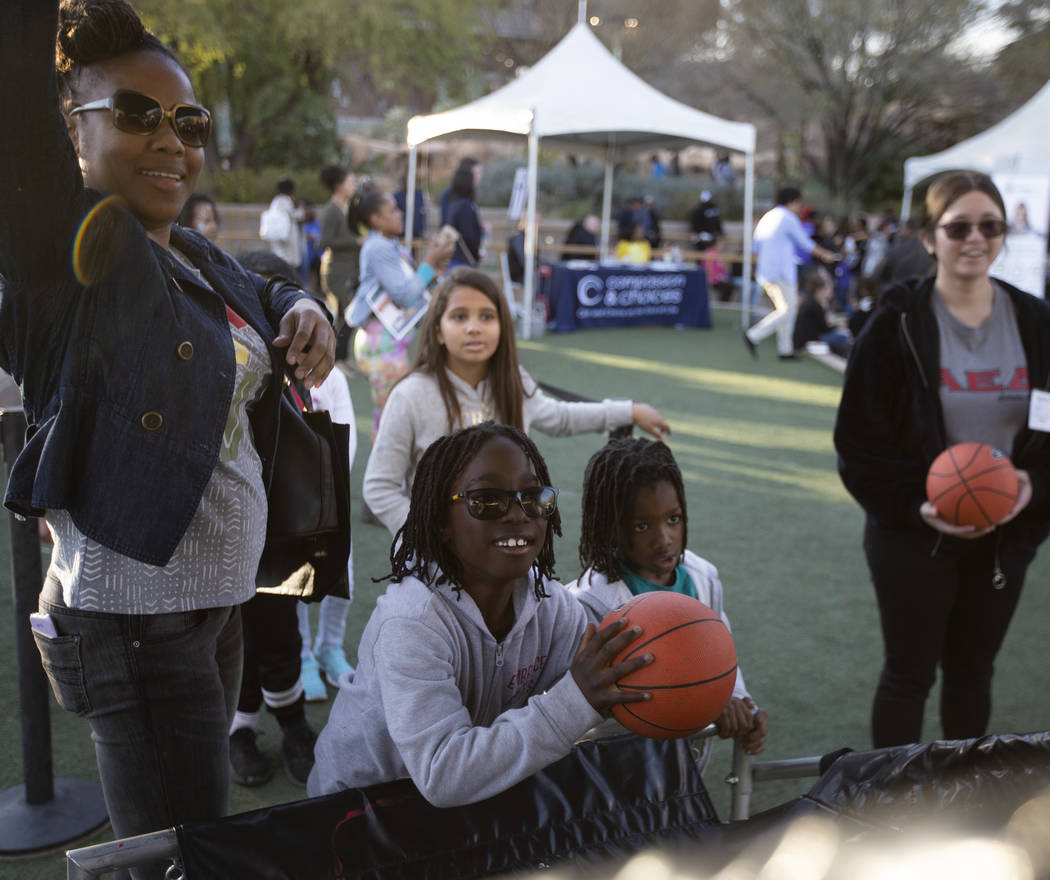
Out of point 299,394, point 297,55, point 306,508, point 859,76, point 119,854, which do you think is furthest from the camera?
point 859,76

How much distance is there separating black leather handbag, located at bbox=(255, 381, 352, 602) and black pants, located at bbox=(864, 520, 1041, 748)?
1815 mm

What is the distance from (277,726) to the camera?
388 centimetres

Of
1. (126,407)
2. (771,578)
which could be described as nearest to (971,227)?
(126,407)

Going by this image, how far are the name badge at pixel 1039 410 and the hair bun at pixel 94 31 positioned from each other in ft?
8.89

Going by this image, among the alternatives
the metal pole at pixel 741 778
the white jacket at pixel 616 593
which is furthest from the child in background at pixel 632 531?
the metal pole at pixel 741 778

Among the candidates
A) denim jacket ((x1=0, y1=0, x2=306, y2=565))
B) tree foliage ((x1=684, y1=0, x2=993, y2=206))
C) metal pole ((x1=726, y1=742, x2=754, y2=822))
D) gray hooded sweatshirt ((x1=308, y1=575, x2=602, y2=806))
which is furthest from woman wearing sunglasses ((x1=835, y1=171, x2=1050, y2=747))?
tree foliage ((x1=684, y1=0, x2=993, y2=206))

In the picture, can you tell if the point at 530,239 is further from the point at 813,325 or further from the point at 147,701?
the point at 147,701

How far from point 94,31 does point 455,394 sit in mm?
1939

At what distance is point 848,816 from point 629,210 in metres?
19.3

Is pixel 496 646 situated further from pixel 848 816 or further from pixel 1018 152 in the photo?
pixel 1018 152

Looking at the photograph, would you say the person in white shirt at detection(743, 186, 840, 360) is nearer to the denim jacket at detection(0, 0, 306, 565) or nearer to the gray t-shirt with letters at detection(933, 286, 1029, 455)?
the gray t-shirt with letters at detection(933, 286, 1029, 455)

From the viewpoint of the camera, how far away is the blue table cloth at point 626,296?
1580cm

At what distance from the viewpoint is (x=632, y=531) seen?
2.58m

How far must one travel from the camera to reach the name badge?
305 centimetres
